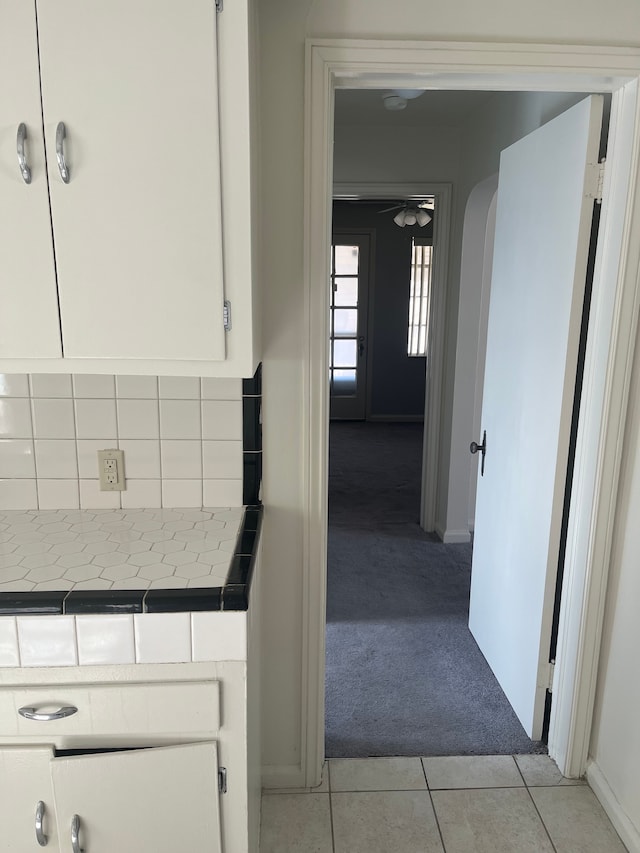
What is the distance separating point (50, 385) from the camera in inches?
68.3

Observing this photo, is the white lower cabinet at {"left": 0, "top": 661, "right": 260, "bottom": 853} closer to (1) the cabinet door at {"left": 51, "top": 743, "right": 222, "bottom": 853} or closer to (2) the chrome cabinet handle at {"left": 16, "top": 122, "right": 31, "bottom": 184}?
(1) the cabinet door at {"left": 51, "top": 743, "right": 222, "bottom": 853}

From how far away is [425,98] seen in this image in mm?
3141

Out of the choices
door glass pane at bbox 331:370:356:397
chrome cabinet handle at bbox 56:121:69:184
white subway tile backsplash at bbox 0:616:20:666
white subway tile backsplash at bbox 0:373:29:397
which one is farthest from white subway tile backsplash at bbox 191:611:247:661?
door glass pane at bbox 331:370:356:397

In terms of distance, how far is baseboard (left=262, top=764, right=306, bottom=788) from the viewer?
201cm

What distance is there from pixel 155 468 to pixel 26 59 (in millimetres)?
→ 1011

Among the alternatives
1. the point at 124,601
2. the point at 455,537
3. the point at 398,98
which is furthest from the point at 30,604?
the point at 455,537

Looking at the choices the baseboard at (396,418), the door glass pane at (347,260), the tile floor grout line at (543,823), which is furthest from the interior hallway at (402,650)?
the door glass pane at (347,260)

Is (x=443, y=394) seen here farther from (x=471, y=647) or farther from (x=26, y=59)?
(x=26, y=59)

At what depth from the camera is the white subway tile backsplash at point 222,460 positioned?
1.79 meters

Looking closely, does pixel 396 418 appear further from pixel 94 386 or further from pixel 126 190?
pixel 126 190

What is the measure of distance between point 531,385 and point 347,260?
5.70m

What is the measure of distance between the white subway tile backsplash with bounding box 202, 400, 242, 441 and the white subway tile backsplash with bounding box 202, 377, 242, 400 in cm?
1

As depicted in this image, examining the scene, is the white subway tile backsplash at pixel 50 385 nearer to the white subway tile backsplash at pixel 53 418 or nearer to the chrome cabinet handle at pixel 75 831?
the white subway tile backsplash at pixel 53 418

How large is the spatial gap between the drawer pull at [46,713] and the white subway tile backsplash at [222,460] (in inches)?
26.9
